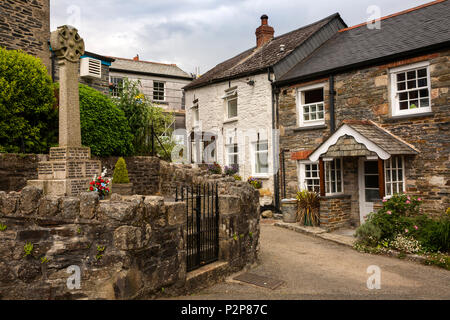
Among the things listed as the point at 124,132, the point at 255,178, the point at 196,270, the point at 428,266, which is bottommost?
the point at 428,266

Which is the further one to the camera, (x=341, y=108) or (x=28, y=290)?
(x=341, y=108)

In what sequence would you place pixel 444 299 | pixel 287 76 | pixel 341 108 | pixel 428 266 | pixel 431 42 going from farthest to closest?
1. pixel 287 76
2. pixel 341 108
3. pixel 431 42
4. pixel 428 266
5. pixel 444 299

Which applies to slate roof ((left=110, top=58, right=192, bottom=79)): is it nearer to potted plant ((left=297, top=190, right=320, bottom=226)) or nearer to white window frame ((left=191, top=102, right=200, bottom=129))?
white window frame ((left=191, top=102, right=200, bottom=129))

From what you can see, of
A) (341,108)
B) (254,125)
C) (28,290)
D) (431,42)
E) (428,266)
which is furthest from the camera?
(254,125)

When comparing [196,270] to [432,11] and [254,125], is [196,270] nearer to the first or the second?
[254,125]

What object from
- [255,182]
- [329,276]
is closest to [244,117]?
[255,182]

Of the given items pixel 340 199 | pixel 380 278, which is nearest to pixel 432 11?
pixel 340 199

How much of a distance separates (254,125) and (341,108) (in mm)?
4209

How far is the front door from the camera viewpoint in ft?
36.5

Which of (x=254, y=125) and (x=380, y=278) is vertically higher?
(x=254, y=125)

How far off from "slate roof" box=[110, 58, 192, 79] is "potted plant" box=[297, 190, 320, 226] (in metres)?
16.3

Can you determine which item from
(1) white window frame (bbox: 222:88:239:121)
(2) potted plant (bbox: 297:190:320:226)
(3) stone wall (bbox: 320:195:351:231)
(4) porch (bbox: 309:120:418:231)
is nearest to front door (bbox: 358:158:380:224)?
(4) porch (bbox: 309:120:418:231)

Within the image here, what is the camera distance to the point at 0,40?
1197 cm

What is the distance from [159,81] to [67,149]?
17629 millimetres
